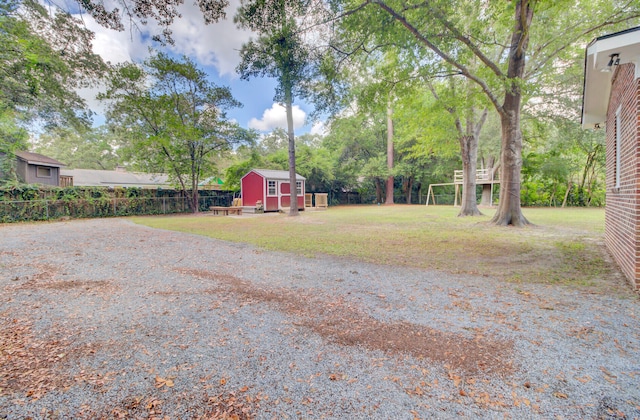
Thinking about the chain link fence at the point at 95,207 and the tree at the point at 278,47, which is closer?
the tree at the point at 278,47

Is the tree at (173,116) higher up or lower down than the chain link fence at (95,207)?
higher up

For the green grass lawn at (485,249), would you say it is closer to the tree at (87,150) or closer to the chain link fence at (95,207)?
the chain link fence at (95,207)

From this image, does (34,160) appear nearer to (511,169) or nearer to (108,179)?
(108,179)

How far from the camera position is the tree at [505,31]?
6484 mm

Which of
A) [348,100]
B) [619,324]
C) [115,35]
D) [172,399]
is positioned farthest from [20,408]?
[348,100]

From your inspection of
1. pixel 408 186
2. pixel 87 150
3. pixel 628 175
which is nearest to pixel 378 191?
pixel 408 186

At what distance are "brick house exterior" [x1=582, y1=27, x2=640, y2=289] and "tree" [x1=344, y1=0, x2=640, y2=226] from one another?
2303 mm

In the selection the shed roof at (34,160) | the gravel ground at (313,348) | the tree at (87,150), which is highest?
the tree at (87,150)

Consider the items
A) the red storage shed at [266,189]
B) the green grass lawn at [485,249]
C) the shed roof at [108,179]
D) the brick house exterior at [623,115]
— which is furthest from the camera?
the shed roof at [108,179]

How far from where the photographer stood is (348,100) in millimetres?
8688

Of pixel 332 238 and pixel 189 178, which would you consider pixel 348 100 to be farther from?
pixel 189 178

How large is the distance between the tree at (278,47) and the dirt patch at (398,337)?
5.71 metres

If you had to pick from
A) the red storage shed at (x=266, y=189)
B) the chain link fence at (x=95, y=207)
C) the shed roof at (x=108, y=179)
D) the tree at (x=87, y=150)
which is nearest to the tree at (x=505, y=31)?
the red storage shed at (x=266, y=189)

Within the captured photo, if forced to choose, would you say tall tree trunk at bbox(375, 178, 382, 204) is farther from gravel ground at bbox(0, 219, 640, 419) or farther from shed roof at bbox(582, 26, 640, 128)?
gravel ground at bbox(0, 219, 640, 419)
